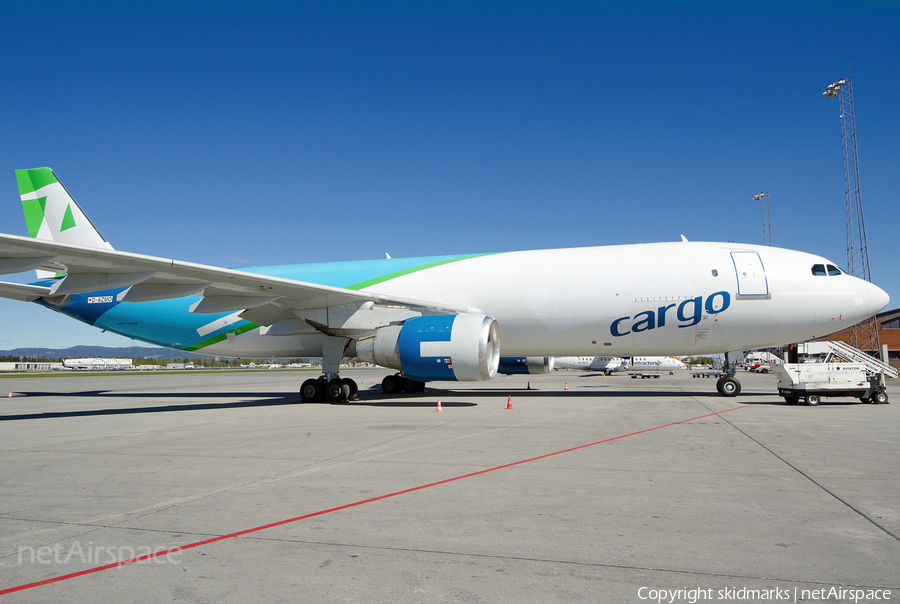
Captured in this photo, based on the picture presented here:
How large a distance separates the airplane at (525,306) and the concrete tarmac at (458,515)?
4.56m

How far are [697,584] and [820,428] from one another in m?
8.33

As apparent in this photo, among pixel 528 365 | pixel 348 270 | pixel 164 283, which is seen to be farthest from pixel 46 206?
pixel 528 365

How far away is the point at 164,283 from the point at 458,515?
10654 mm

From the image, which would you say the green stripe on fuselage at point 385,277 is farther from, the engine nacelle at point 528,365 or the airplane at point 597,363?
the airplane at point 597,363

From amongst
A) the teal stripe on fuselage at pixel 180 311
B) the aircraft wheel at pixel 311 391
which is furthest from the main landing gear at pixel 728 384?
the aircraft wheel at pixel 311 391

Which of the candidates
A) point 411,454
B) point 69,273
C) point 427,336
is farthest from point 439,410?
point 69,273

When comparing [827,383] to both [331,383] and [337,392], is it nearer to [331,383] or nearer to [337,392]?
[337,392]

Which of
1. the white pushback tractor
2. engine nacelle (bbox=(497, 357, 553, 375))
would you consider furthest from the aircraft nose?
engine nacelle (bbox=(497, 357, 553, 375))

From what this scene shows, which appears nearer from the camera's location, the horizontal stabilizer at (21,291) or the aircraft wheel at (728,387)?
the horizontal stabilizer at (21,291)

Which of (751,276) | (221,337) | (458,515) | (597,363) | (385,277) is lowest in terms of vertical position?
(458,515)

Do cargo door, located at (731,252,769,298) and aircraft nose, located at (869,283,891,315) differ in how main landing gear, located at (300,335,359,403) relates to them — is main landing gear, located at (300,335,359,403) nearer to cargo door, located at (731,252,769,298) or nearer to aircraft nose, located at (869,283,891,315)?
cargo door, located at (731,252,769,298)

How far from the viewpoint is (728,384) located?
16.9 m

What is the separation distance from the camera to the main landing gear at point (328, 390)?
1562 centimetres

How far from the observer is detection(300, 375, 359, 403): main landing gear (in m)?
15.6
